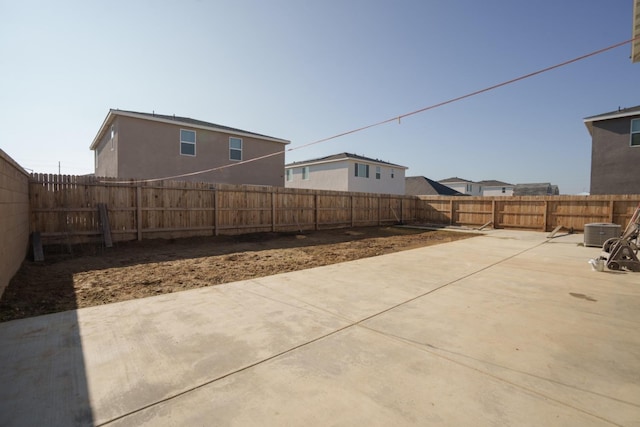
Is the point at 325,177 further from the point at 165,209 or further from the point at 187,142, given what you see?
the point at 165,209

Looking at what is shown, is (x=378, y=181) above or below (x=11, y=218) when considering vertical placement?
above

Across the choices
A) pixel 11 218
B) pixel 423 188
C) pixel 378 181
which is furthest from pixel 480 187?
pixel 11 218

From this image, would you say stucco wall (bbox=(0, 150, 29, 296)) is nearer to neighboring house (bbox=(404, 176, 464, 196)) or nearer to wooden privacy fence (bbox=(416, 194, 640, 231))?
wooden privacy fence (bbox=(416, 194, 640, 231))

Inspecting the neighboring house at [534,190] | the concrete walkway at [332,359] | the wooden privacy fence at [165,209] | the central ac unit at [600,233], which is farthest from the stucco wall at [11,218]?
the neighboring house at [534,190]

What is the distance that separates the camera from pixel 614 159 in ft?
49.1

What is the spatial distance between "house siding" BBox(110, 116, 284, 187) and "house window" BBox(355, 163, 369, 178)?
374 inches

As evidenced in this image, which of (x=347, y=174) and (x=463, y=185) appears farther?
(x=463, y=185)

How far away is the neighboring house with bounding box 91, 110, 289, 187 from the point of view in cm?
1276

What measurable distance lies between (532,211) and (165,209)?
1687 centimetres

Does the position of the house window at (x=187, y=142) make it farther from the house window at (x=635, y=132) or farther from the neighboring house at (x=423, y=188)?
the neighboring house at (x=423, y=188)

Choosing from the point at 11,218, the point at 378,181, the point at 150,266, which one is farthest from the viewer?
the point at 378,181

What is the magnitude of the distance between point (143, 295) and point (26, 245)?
438 centimetres


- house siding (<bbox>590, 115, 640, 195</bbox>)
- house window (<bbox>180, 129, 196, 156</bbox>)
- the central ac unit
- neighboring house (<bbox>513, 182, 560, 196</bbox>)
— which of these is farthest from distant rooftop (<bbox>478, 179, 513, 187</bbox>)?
house window (<bbox>180, 129, 196, 156</bbox>)

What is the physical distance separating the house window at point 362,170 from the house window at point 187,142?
13.3m
